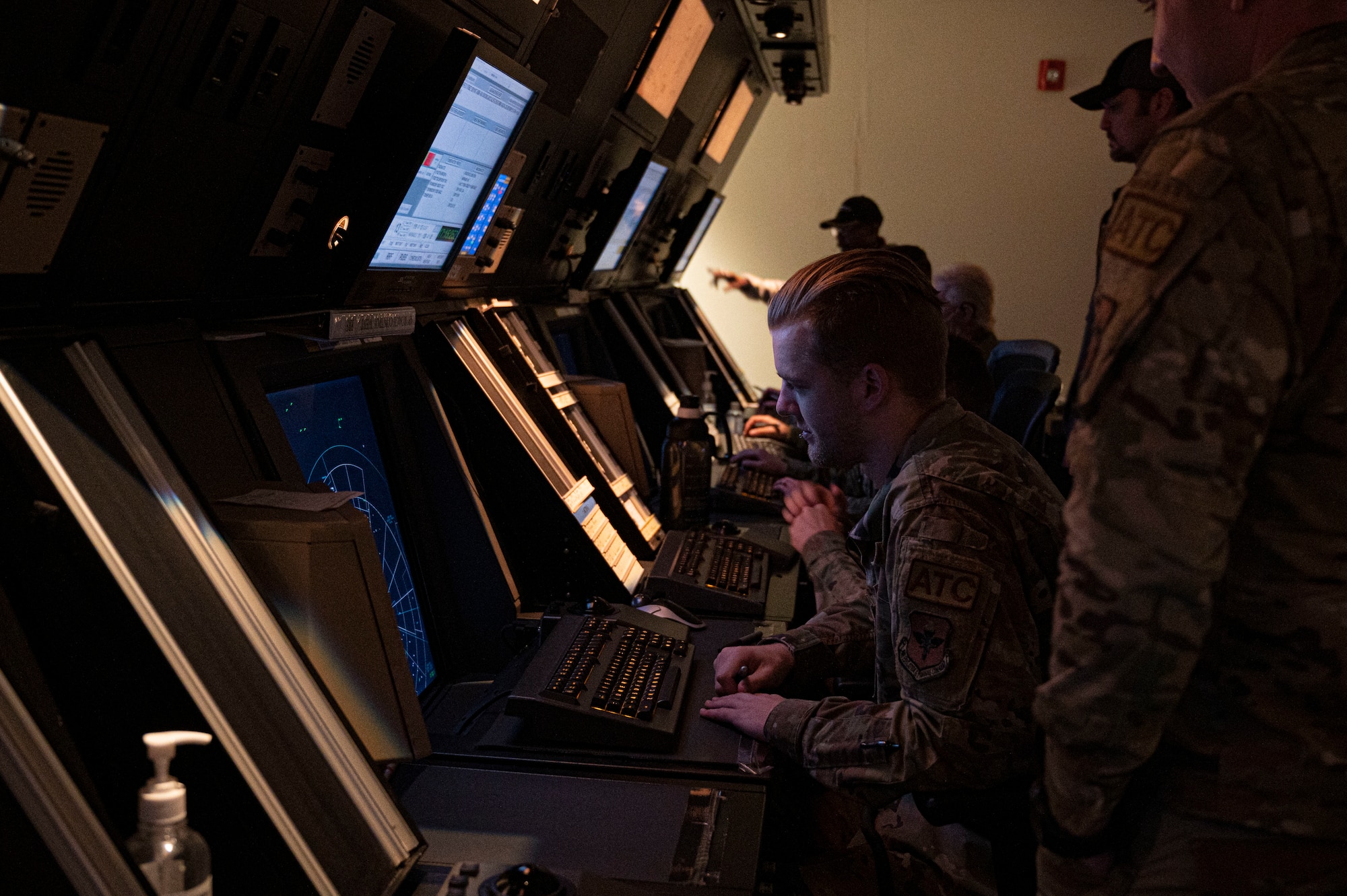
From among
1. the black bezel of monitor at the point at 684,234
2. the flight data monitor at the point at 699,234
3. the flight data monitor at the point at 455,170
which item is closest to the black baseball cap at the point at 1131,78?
the flight data monitor at the point at 455,170

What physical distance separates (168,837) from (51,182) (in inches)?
26.2

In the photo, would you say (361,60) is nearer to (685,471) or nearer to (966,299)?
(685,471)

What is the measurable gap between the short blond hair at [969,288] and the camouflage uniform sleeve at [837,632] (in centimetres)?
219

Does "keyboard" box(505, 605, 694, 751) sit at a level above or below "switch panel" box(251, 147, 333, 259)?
below

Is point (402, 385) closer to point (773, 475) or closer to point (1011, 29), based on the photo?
point (773, 475)

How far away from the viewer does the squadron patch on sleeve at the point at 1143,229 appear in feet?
2.77

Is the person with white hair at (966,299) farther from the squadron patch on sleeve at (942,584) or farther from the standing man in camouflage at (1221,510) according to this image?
the standing man in camouflage at (1221,510)

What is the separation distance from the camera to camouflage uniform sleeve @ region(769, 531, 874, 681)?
5.75 feet

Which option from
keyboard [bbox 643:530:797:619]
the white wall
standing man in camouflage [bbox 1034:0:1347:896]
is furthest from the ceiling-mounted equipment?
standing man in camouflage [bbox 1034:0:1347:896]

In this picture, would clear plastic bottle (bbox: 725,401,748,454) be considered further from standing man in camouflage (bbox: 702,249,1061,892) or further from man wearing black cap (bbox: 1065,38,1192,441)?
standing man in camouflage (bbox: 702,249,1061,892)

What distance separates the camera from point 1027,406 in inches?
133

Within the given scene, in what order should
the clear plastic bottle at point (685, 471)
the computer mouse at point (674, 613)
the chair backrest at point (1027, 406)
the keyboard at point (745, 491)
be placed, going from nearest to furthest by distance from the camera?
1. the computer mouse at point (674, 613)
2. the clear plastic bottle at point (685, 471)
3. the keyboard at point (745, 491)
4. the chair backrest at point (1027, 406)

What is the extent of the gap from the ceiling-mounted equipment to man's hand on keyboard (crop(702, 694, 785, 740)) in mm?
2766

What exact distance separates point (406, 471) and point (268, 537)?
73 centimetres
